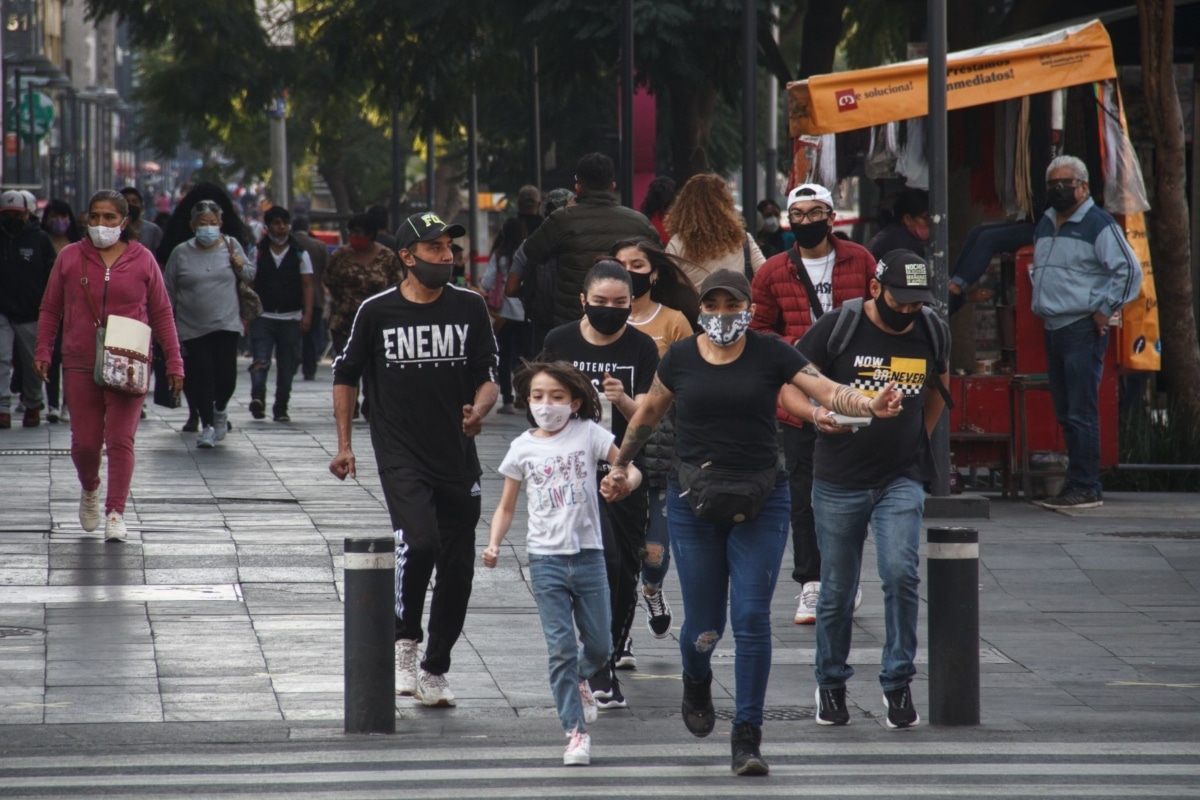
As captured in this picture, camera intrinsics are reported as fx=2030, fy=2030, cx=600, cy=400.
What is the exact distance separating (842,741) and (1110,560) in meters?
4.32

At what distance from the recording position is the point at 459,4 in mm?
22016

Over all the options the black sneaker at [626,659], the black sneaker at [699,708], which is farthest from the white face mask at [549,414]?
the black sneaker at [626,659]

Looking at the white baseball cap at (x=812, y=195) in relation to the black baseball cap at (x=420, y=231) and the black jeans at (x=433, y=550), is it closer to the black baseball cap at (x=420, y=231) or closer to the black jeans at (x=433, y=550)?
the black baseball cap at (x=420, y=231)

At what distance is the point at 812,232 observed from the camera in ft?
28.9

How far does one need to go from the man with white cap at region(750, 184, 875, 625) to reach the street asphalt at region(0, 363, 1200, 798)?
0.38 meters

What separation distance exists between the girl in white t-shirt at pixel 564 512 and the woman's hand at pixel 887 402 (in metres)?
0.83

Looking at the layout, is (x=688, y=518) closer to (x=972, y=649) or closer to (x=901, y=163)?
(x=972, y=649)

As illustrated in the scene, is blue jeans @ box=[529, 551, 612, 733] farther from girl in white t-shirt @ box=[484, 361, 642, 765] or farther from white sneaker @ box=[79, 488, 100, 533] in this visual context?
white sneaker @ box=[79, 488, 100, 533]

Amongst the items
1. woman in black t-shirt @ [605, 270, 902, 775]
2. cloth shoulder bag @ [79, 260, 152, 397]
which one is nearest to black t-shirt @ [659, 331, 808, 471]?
woman in black t-shirt @ [605, 270, 902, 775]

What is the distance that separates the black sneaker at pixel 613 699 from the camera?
737 cm

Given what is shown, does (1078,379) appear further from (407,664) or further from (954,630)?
(407,664)

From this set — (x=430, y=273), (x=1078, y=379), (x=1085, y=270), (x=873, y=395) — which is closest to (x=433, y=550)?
(x=430, y=273)

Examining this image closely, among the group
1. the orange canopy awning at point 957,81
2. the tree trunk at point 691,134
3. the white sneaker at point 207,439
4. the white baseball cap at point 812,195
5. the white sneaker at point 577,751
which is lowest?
the white sneaker at point 577,751

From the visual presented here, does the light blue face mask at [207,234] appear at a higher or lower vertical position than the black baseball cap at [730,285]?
higher
